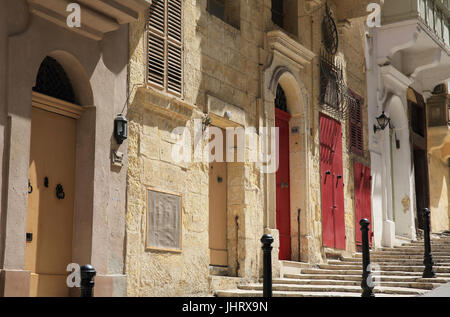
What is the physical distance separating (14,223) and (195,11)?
4.81 meters

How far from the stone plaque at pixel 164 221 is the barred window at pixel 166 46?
1.51m

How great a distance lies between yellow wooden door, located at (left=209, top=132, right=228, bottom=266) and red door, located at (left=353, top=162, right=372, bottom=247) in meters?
4.88

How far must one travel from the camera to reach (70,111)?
27.8 ft

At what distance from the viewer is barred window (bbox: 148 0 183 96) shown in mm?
9664

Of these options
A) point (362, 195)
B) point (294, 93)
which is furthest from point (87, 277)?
point (362, 195)

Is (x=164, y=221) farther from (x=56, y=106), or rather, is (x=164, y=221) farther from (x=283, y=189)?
(x=283, y=189)

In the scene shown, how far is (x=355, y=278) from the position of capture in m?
11.5

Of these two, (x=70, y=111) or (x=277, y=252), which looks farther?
(x=277, y=252)

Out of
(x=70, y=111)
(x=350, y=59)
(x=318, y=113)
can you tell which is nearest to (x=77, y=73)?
(x=70, y=111)

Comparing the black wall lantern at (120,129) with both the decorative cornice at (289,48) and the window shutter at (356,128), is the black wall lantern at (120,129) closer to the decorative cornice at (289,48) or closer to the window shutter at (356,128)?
the decorative cornice at (289,48)

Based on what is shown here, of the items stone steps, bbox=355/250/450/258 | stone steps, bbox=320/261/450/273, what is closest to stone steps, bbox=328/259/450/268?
stone steps, bbox=320/261/450/273

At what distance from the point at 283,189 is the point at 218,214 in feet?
7.70

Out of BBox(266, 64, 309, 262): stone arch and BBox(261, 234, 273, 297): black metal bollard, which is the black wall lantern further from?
BBox(266, 64, 309, 262): stone arch
